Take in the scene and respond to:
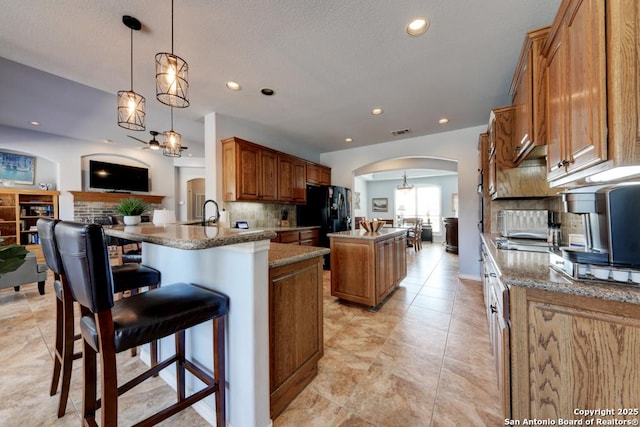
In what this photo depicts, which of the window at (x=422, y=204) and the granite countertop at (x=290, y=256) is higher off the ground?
the window at (x=422, y=204)

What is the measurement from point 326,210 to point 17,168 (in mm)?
6827

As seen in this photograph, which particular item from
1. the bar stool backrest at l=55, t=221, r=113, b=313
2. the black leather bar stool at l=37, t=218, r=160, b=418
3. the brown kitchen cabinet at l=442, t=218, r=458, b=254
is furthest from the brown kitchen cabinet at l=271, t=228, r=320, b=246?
the brown kitchen cabinet at l=442, t=218, r=458, b=254

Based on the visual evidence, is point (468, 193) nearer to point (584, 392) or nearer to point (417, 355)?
point (417, 355)

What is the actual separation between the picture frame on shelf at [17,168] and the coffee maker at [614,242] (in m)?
8.79

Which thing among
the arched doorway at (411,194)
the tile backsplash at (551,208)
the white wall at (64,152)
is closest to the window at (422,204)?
the arched doorway at (411,194)

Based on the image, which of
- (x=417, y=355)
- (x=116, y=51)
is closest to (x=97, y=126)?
(x=116, y=51)

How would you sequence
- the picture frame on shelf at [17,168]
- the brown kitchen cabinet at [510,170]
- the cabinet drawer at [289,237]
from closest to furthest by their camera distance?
the brown kitchen cabinet at [510,170], the cabinet drawer at [289,237], the picture frame on shelf at [17,168]

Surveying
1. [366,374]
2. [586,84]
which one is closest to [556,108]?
[586,84]

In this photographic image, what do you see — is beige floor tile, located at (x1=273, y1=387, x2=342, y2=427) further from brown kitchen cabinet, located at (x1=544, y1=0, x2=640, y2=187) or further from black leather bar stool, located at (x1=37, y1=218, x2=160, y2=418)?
brown kitchen cabinet, located at (x1=544, y1=0, x2=640, y2=187)

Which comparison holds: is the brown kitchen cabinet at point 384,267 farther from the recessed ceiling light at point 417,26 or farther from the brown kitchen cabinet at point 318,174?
the brown kitchen cabinet at point 318,174

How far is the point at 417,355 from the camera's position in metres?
1.96

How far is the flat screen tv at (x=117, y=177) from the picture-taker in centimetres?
567

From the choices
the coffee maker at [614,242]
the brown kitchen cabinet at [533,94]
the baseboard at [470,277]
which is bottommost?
the baseboard at [470,277]

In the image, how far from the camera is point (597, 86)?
90 cm
